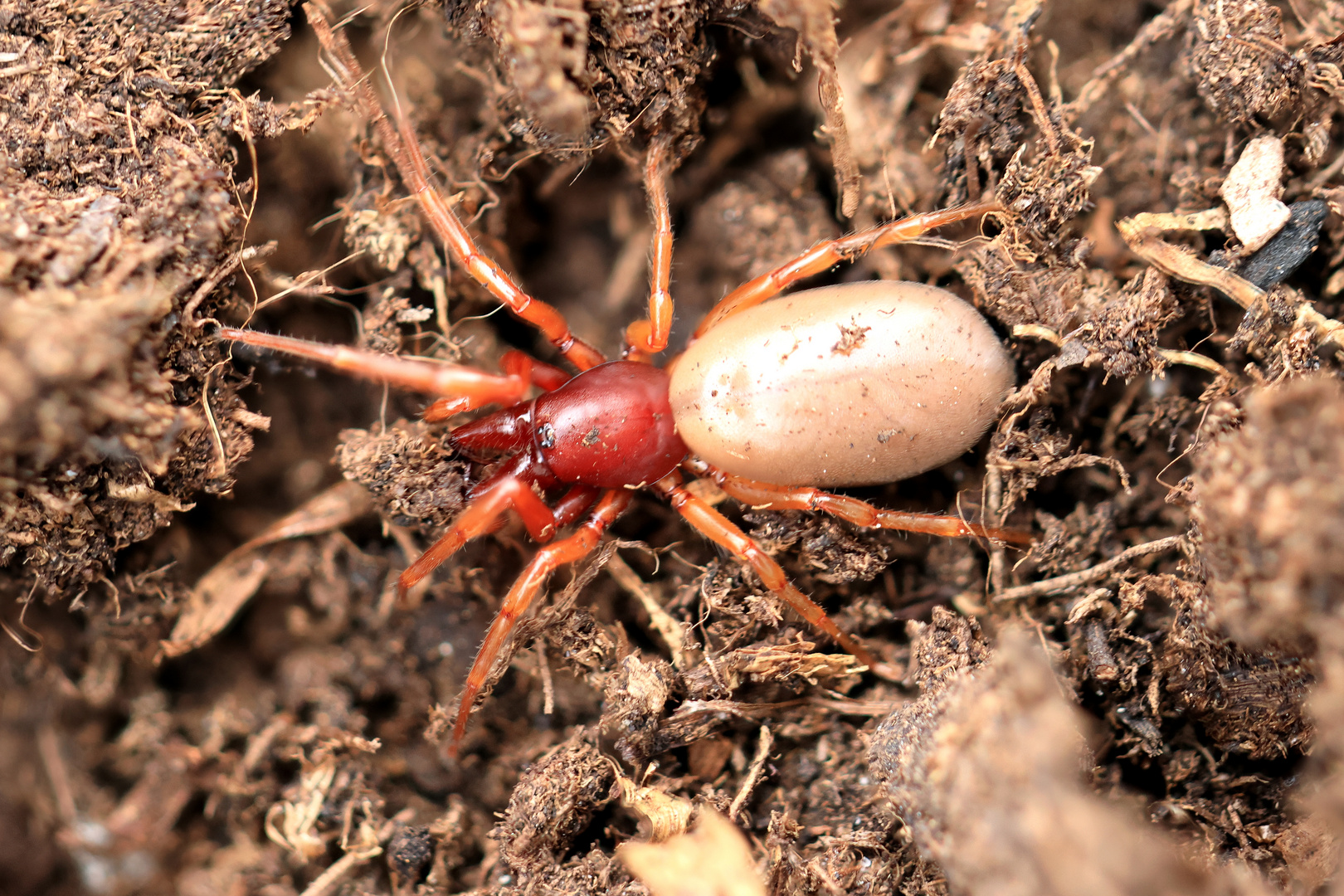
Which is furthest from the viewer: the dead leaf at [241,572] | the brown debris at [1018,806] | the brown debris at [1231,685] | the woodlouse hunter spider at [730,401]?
the dead leaf at [241,572]

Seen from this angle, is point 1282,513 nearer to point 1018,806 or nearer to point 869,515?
point 1018,806

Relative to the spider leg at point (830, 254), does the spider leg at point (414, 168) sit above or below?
above

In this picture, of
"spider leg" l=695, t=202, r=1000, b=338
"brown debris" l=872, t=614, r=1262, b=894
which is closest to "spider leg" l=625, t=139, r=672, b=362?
"spider leg" l=695, t=202, r=1000, b=338

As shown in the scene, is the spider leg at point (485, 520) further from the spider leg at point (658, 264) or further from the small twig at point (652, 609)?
the spider leg at point (658, 264)

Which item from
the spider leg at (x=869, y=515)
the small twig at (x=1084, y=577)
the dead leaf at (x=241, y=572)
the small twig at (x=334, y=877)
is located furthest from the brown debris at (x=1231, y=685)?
the dead leaf at (x=241, y=572)

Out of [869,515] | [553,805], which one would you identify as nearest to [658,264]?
[869,515]

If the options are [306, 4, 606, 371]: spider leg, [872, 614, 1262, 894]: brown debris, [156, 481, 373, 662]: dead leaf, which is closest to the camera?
[872, 614, 1262, 894]: brown debris

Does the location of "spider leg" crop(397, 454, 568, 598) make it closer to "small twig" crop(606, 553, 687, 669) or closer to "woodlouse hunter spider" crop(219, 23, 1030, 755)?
"woodlouse hunter spider" crop(219, 23, 1030, 755)
